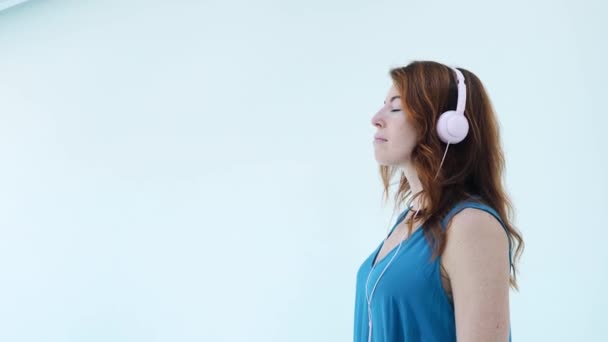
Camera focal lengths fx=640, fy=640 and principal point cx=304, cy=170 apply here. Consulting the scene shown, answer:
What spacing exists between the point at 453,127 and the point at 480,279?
0.79 feet

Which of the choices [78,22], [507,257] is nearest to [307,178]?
[507,257]

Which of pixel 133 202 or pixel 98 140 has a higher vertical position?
pixel 98 140

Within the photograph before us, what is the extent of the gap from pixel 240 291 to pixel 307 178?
448 mm

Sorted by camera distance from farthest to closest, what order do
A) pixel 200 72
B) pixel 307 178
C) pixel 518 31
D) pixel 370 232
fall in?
pixel 200 72 → pixel 307 178 → pixel 370 232 → pixel 518 31

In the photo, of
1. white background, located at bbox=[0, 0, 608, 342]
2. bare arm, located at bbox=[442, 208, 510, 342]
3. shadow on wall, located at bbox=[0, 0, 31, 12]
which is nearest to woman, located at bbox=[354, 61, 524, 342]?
bare arm, located at bbox=[442, 208, 510, 342]

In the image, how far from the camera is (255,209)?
2.07m

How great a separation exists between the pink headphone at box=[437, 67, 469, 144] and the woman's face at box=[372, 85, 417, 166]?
7 centimetres

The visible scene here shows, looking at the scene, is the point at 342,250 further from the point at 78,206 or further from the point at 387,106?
the point at 78,206

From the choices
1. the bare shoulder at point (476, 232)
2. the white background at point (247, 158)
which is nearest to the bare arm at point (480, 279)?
the bare shoulder at point (476, 232)

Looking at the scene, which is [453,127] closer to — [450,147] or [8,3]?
[450,147]

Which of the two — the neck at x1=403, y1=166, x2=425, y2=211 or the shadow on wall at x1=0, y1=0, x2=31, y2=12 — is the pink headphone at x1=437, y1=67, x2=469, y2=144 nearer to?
the neck at x1=403, y1=166, x2=425, y2=211

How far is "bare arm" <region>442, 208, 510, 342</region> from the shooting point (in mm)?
859

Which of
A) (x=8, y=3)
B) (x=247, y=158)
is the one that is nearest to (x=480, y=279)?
(x=247, y=158)

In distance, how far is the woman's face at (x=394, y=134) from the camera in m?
1.07
